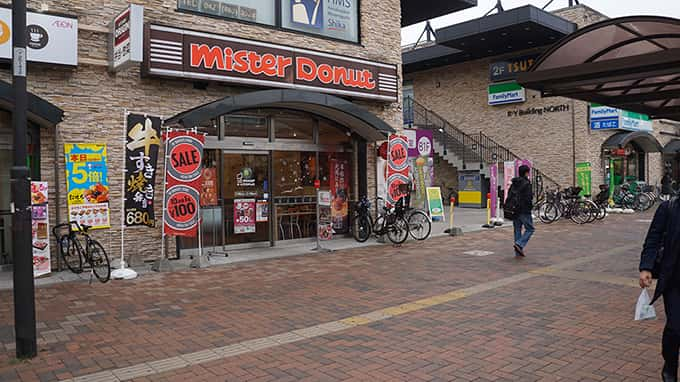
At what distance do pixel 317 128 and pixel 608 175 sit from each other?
17.6 metres

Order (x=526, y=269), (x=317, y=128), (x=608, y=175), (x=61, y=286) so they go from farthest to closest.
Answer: (x=608, y=175) → (x=317, y=128) → (x=526, y=269) → (x=61, y=286)

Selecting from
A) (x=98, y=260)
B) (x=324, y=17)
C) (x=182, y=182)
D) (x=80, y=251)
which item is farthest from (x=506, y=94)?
(x=80, y=251)

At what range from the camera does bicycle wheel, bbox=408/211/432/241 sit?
42.2 feet

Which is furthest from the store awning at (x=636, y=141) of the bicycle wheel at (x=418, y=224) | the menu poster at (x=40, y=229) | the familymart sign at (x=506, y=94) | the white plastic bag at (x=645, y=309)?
the menu poster at (x=40, y=229)

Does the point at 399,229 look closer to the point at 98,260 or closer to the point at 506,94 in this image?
the point at 98,260

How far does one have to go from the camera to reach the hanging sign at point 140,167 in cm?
892

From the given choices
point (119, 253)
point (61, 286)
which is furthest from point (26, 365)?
point (119, 253)

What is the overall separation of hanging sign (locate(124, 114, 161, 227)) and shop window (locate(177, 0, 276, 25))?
2.79 meters

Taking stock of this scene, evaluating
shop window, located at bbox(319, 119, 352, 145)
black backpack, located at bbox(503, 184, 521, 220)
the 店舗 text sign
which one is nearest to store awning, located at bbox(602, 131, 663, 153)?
the 店舗 text sign

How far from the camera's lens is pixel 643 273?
3.85m

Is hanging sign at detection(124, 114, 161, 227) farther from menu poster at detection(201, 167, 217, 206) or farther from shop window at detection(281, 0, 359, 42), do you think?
shop window at detection(281, 0, 359, 42)

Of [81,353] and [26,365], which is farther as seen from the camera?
[81,353]

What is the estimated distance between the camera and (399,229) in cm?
1234

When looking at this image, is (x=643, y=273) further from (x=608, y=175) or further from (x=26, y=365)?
(x=608, y=175)
